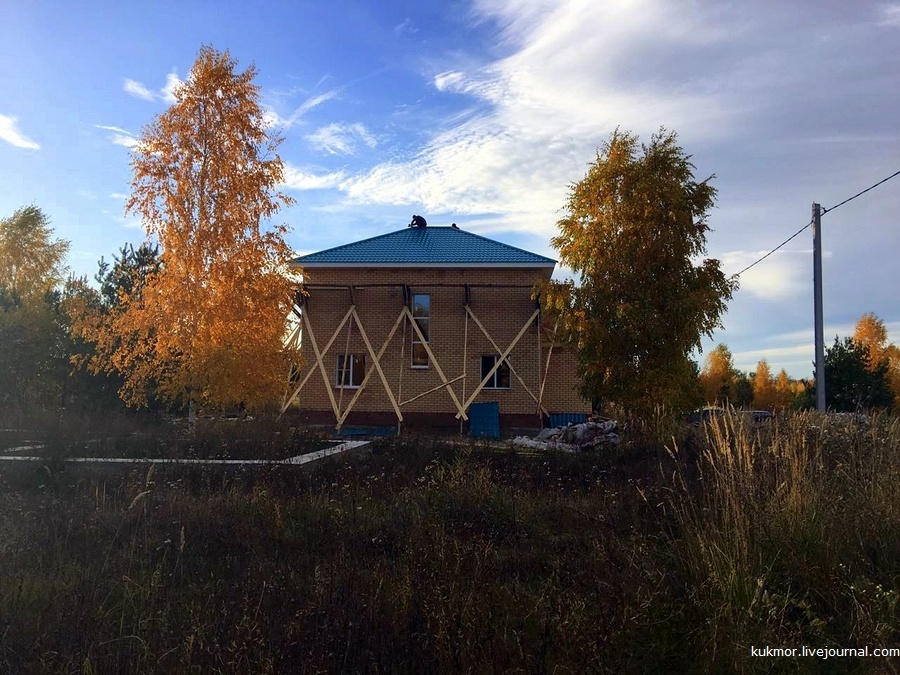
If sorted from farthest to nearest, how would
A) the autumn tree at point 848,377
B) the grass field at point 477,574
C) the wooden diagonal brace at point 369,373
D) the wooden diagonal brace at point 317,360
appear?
the autumn tree at point 848,377 < the wooden diagonal brace at point 317,360 < the wooden diagonal brace at point 369,373 < the grass field at point 477,574

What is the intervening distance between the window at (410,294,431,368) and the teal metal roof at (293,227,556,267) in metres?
1.40

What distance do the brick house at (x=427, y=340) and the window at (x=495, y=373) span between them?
5cm

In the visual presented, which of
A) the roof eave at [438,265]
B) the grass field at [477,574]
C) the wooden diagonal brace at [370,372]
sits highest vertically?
the roof eave at [438,265]

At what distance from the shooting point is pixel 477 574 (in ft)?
14.0

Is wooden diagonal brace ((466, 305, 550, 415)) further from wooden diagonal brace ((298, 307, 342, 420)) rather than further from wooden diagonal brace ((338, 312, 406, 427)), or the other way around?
wooden diagonal brace ((298, 307, 342, 420))

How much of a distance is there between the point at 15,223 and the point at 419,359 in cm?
2372

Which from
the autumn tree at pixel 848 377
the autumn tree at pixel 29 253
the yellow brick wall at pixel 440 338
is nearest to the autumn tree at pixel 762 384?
the autumn tree at pixel 848 377

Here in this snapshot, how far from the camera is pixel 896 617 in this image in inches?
144

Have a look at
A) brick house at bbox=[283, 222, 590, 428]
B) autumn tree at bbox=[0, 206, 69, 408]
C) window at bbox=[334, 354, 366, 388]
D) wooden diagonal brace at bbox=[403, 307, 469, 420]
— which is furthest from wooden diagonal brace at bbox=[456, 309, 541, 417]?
autumn tree at bbox=[0, 206, 69, 408]

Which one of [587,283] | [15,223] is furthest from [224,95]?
[15,223]

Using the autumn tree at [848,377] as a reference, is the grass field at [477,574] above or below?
below

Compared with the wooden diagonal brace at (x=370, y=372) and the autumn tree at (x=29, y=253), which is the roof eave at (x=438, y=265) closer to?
the wooden diagonal brace at (x=370, y=372)

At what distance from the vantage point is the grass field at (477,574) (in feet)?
10.9

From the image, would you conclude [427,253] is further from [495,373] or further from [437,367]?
[495,373]
